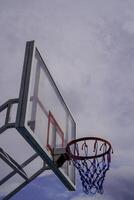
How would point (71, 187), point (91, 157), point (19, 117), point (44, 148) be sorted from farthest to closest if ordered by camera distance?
point (71, 187) → point (91, 157) → point (44, 148) → point (19, 117)

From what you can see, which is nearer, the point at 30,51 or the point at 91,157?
the point at 30,51

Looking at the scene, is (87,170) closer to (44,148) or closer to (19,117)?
(44,148)

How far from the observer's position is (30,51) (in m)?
5.39

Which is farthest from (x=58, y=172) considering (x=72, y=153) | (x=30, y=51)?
(x=30, y=51)

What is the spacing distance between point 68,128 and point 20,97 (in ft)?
7.82

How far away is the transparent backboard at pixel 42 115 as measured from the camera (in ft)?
16.2

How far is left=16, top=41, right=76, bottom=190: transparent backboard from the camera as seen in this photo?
494 centimetres

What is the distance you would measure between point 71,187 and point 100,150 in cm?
131

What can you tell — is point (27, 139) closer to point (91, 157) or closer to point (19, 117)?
point (19, 117)

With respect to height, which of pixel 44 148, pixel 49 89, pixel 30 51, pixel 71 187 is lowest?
pixel 71 187

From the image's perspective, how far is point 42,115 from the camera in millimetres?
5637

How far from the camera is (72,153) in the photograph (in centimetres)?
629

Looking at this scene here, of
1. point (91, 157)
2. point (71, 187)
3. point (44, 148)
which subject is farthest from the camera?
point (71, 187)

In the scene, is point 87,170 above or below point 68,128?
below
